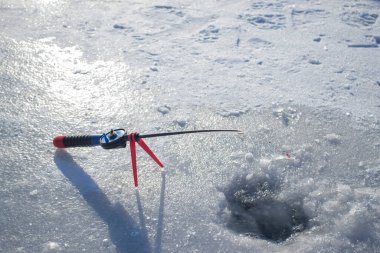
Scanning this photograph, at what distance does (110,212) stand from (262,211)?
894 millimetres

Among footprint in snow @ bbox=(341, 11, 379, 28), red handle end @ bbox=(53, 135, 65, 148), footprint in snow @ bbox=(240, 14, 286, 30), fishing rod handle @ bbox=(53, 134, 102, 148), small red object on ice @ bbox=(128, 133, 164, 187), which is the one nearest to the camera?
small red object on ice @ bbox=(128, 133, 164, 187)

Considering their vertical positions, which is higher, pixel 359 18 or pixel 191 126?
pixel 359 18

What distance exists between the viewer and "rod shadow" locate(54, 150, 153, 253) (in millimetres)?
1812

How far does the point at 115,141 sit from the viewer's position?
1.97m

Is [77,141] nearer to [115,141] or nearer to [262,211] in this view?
[115,141]

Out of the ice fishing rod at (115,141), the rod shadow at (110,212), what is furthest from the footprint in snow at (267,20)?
the rod shadow at (110,212)

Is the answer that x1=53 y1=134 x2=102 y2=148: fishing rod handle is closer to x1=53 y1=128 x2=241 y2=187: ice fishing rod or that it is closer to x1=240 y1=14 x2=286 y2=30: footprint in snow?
x1=53 y1=128 x2=241 y2=187: ice fishing rod

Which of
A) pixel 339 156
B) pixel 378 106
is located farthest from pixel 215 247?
pixel 378 106

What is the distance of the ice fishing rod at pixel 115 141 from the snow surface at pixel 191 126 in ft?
0.44

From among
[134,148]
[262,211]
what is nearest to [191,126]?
[134,148]

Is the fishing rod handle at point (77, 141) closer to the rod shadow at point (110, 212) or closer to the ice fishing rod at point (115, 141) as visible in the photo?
the ice fishing rod at point (115, 141)

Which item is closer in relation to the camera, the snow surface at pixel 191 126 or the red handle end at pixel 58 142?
the snow surface at pixel 191 126

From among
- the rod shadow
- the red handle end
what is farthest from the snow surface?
the red handle end

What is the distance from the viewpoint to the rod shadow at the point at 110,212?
5.95ft
